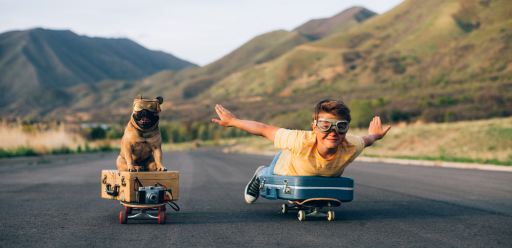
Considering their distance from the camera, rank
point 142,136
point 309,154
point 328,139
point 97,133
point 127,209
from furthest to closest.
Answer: point 97,133 → point 142,136 → point 127,209 → point 309,154 → point 328,139

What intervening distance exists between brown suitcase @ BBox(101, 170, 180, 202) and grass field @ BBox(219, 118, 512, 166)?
16880 mm

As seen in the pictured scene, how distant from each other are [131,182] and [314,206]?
2565 mm

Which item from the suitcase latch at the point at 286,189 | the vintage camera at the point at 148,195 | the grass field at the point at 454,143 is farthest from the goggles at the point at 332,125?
the grass field at the point at 454,143

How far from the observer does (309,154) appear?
223 inches

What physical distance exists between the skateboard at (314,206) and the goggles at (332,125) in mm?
964

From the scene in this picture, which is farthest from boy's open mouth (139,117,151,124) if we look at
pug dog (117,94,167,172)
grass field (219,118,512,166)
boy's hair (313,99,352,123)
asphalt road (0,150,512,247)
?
grass field (219,118,512,166)

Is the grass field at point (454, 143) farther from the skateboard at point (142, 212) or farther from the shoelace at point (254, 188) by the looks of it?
the skateboard at point (142, 212)

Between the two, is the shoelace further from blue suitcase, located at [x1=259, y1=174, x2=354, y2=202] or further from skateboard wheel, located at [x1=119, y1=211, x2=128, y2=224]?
skateboard wheel, located at [x1=119, y1=211, x2=128, y2=224]

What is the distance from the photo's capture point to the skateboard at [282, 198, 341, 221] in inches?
225

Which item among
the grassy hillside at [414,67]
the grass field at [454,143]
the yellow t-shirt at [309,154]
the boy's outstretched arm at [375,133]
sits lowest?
the grass field at [454,143]

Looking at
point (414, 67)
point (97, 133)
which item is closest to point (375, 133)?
point (97, 133)

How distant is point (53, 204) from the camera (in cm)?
748

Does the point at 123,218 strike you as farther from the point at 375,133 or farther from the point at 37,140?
the point at 37,140

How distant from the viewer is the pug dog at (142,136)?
6020 mm
